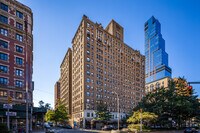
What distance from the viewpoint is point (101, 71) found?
10238cm

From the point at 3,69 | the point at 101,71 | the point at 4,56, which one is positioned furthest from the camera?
the point at 101,71

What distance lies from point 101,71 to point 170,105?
174 ft

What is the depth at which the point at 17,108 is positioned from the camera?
49.1m

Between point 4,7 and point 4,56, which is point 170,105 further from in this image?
point 4,7

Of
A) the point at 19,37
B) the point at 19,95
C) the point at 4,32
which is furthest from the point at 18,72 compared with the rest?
the point at 4,32

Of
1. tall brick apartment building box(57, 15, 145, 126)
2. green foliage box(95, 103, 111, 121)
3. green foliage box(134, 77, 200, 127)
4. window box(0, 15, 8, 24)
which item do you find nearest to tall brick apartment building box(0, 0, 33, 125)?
window box(0, 15, 8, 24)

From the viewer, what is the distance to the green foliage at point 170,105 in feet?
170

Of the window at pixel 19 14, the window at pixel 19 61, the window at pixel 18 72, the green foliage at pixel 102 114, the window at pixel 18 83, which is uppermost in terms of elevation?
the window at pixel 19 14

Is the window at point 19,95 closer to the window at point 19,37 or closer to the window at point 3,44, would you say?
the window at point 3,44

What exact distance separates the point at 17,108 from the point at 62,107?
5344 cm

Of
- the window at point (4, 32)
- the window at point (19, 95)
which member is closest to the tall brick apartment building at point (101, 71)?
the window at point (19, 95)

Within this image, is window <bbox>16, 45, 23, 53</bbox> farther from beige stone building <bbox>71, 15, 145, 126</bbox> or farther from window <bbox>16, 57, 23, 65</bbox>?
beige stone building <bbox>71, 15, 145, 126</bbox>

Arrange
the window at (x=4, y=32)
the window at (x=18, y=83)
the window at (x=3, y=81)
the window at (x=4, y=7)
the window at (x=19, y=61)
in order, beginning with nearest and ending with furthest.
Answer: the window at (x=3, y=81) < the window at (x=4, y=32) < the window at (x=4, y=7) < the window at (x=18, y=83) < the window at (x=19, y=61)

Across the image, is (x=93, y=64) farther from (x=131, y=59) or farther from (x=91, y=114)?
(x=131, y=59)
